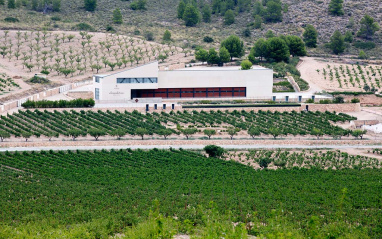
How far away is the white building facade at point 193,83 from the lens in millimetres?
66812

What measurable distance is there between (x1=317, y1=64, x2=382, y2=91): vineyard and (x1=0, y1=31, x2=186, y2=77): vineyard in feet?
67.3

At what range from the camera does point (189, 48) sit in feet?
307

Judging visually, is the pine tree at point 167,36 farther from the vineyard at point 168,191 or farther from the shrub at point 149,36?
the vineyard at point 168,191

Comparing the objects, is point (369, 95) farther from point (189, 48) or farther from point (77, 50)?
point (77, 50)

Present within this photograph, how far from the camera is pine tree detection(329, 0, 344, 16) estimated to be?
108m

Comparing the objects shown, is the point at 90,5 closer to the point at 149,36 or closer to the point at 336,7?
the point at 149,36

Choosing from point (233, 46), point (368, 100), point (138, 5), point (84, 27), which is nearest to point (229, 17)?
point (138, 5)

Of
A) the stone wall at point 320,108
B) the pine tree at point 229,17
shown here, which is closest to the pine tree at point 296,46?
the stone wall at point 320,108

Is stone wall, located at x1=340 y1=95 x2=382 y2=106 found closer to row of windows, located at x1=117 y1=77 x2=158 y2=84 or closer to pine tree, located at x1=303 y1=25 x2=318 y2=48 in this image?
row of windows, located at x1=117 y1=77 x2=158 y2=84

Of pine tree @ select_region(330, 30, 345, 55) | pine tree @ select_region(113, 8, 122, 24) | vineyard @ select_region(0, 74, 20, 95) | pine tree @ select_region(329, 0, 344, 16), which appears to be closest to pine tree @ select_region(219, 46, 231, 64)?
pine tree @ select_region(330, 30, 345, 55)

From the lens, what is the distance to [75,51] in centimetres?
8738

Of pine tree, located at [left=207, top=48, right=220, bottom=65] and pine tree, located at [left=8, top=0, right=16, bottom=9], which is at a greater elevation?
pine tree, located at [left=8, top=0, right=16, bottom=9]

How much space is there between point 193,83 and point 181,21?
43.3 m

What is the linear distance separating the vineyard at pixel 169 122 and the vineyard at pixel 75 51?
19003mm
